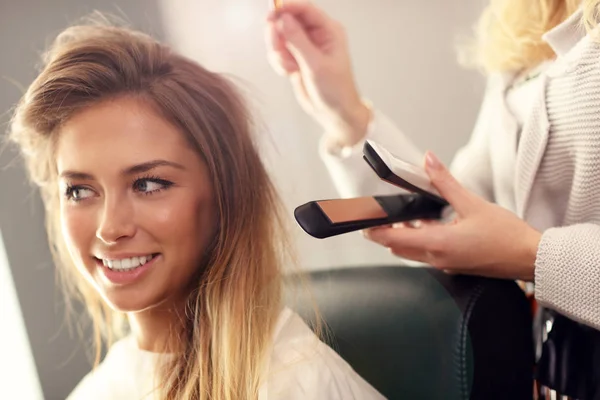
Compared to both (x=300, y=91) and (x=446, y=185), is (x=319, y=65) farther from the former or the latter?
(x=446, y=185)

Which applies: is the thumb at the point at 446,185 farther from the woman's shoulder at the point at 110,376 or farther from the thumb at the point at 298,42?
the woman's shoulder at the point at 110,376

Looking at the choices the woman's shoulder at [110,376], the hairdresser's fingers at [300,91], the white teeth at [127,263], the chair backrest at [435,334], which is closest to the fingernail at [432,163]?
the chair backrest at [435,334]

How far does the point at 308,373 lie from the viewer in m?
0.57

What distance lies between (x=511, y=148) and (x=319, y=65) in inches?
10.6

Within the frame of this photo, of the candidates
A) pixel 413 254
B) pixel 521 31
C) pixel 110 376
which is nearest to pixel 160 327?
pixel 110 376

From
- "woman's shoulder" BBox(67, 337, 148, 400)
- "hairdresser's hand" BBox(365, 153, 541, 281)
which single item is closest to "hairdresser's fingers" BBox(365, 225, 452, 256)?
"hairdresser's hand" BBox(365, 153, 541, 281)

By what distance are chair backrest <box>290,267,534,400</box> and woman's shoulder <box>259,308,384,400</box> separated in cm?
4

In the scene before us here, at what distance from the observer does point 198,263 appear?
24.4 inches

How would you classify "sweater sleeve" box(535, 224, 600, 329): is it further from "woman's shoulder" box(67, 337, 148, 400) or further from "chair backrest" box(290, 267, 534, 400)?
"woman's shoulder" box(67, 337, 148, 400)

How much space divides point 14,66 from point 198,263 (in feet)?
0.97

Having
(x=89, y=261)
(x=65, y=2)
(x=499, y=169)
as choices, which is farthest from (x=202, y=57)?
(x=499, y=169)

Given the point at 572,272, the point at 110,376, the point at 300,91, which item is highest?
the point at 300,91

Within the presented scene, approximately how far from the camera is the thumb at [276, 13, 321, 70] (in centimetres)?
68

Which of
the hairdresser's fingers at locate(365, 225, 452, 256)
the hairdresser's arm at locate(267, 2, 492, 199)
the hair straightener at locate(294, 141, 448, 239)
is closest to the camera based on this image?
the hair straightener at locate(294, 141, 448, 239)
